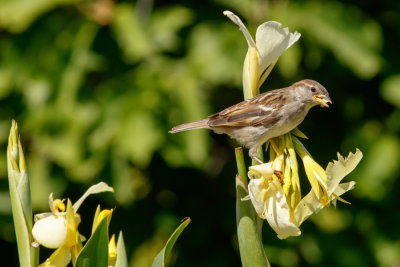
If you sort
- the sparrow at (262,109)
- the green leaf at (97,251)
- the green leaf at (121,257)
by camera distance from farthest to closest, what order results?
the sparrow at (262,109)
the green leaf at (121,257)
the green leaf at (97,251)

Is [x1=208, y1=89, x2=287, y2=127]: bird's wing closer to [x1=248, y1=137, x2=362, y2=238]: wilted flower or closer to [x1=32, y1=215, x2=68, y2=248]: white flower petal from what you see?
[x1=248, y1=137, x2=362, y2=238]: wilted flower

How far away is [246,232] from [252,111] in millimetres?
849

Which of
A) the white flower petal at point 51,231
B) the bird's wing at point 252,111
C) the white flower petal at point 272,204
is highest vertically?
the white flower petal at point 51,231

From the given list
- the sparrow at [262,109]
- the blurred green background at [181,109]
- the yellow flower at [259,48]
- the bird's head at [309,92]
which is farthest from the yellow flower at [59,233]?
the blurred green background at [181,109]

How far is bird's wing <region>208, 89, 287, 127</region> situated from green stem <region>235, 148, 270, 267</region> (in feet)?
2.18

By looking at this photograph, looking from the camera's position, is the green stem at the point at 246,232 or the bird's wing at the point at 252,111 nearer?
the green stem at the point at 246,232

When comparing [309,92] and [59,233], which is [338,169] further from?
[309,92]

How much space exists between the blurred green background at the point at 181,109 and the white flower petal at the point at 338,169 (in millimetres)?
1706

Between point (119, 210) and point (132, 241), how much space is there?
203 mm

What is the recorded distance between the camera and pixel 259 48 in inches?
50.7

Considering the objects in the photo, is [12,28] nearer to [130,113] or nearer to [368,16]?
[130,113]

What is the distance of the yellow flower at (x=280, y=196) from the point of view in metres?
1.19

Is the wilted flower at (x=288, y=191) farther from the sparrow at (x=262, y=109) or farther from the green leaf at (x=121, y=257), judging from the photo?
the sparrow at (x=262, y=109)

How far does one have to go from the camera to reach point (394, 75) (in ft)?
11.3
